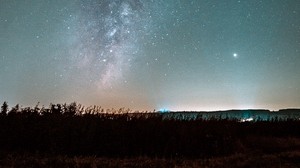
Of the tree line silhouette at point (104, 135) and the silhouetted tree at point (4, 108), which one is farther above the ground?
the silhouetted tree at point (4, 108)

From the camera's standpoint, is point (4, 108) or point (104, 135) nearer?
point (104, 135)

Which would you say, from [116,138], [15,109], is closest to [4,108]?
[15,109]

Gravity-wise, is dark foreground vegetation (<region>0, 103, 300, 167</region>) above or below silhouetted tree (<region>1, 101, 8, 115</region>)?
below

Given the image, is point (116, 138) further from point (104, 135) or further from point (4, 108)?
point (4, 108)

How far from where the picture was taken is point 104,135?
14.5 m

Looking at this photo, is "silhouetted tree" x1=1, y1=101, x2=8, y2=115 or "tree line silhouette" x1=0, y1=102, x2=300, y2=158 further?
"silhouetted tree" x1=1, y1=101, x2=8, y2=115

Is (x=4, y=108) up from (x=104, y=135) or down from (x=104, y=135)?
up

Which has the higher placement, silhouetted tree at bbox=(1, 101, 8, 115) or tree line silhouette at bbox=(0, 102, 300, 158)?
silhouetted tree at bbox=(1, 101, 8, 115)

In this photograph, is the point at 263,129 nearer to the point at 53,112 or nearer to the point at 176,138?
the point at 176,138

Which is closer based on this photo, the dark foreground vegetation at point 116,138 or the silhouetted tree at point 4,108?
the dark foreground vegetation at point 116,138

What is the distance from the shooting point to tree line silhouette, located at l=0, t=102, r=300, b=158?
14023mm

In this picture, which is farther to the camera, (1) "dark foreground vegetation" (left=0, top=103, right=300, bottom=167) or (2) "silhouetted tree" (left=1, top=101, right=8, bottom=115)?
(2) "silhouetted tree" (left=1, top=101, right=8, bottom=115)

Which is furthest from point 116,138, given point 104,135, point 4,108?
point 4,108

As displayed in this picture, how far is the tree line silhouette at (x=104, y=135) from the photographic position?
14023mm
